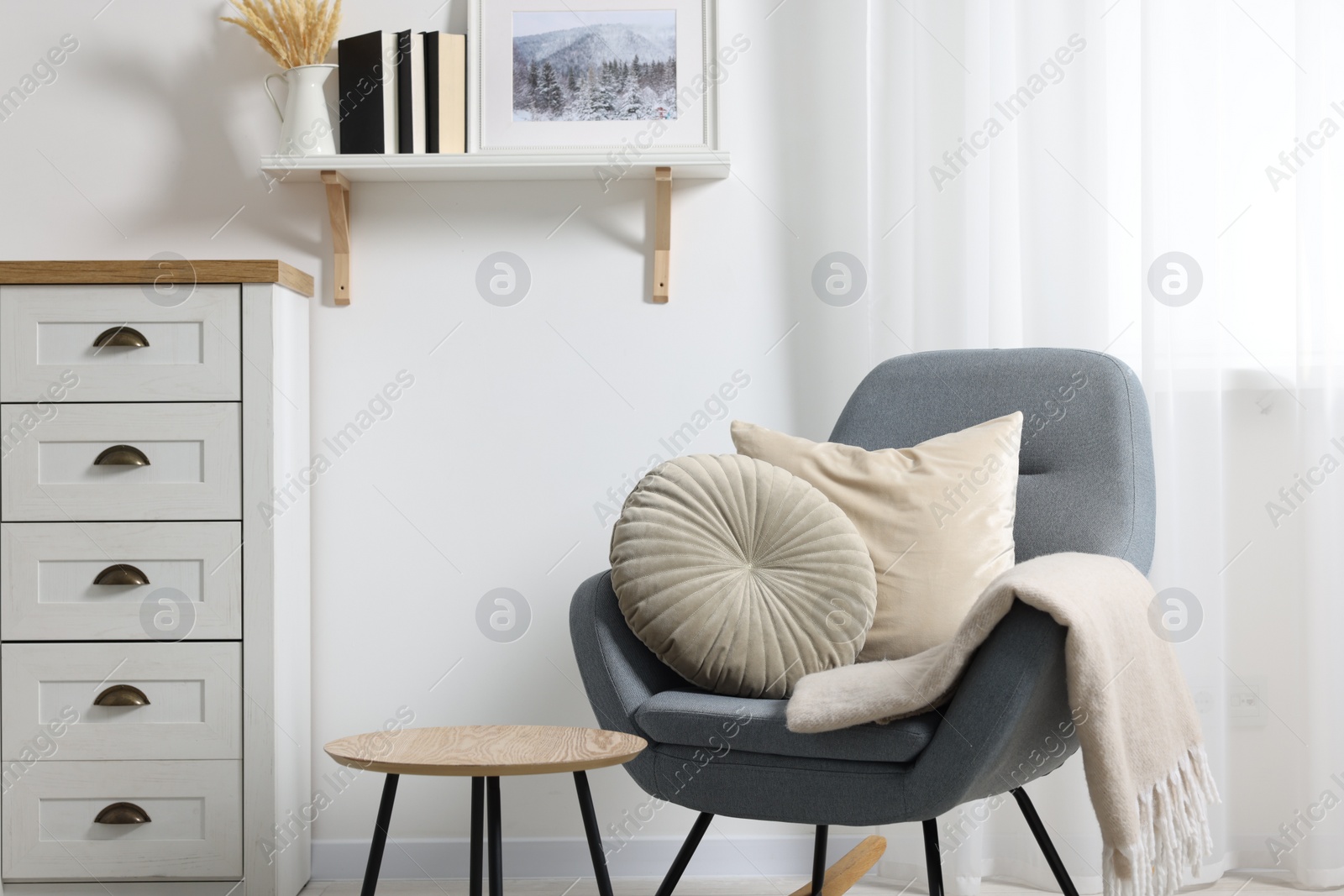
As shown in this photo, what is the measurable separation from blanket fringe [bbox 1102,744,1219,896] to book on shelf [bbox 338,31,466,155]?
1.57 m

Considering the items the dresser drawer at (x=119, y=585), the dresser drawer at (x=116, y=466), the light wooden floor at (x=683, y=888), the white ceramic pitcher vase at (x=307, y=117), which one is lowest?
the light wooden floor at (x=683, y=888)

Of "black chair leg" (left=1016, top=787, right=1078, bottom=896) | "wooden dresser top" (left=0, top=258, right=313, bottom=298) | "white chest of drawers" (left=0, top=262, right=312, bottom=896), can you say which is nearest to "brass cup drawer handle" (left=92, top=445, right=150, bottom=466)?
"white chest of drawers" (left=0, top=262, right=312, bottom=896)

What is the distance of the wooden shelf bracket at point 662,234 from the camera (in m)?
1.92

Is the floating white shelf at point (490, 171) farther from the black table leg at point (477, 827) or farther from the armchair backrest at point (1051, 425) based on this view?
the black table leg at point (477, 827)

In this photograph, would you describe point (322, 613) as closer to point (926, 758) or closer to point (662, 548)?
point (662, 548)

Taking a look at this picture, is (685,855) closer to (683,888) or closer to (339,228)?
(683,888)

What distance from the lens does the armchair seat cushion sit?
1114 mm

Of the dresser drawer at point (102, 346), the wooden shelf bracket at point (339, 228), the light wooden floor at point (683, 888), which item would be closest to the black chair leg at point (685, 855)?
the light wooden floor at point (683, 888)

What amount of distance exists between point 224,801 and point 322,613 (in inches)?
15.3

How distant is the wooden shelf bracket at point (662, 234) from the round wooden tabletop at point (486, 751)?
999 millimetres

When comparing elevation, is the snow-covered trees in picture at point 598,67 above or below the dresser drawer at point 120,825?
above

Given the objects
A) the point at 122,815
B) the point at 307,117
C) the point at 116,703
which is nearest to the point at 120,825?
the point at 122,815

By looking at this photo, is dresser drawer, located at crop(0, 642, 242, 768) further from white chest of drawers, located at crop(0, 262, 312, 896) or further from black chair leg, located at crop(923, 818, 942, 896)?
black chair leg, located at crop(923, 818, 942, 896)

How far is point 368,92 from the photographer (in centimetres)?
191
